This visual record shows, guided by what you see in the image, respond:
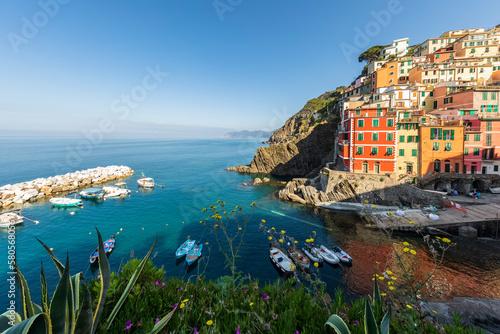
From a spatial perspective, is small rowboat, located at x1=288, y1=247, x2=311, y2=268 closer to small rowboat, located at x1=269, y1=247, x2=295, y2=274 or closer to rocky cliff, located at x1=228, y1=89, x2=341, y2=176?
small rowboat, located at x1=269, y1=247, x2=295, y2=274

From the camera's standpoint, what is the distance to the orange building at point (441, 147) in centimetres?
3012

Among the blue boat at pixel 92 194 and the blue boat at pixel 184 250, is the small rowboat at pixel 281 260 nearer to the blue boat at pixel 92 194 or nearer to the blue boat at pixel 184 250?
the blue boat at pixel 184 250

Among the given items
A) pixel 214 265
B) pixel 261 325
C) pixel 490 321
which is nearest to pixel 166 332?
pixel 261 325

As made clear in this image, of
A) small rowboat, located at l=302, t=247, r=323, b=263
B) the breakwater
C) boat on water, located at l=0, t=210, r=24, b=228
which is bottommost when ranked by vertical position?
small rowboat, located at l=302, t=247, r=323, b=263

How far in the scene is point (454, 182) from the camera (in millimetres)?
30953

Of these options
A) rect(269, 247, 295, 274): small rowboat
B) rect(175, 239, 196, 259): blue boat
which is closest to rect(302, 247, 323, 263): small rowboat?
rect(269, 247, 295, 274): small rowboat

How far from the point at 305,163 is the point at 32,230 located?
5682 cm

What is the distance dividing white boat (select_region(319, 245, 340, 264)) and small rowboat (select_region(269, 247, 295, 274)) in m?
3.61

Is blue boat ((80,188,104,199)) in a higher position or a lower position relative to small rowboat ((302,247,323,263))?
higher

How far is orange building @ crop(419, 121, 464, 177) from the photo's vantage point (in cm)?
3012

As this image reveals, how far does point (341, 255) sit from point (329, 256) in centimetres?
119

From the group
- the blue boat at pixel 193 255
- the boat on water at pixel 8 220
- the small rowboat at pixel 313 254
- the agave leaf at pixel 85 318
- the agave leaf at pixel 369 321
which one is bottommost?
the small rowboat at pixel 313 254

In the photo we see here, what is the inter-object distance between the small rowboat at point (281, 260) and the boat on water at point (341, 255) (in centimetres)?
495

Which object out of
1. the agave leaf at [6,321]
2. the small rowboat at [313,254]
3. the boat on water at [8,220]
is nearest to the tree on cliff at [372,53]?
the small rowboat at [313,254]
